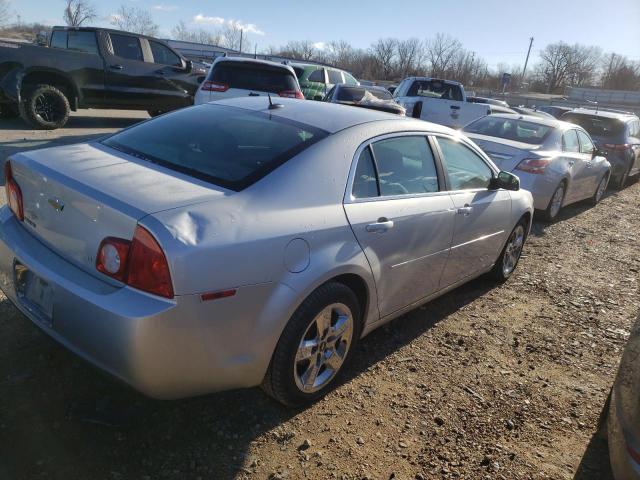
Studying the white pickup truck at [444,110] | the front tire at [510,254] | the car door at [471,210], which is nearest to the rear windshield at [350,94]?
the white pickup truck at [444,110]

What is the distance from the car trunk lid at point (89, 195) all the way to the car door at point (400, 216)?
2.96 feet

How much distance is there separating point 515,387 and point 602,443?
0.58 meters

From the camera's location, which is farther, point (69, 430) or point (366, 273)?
point (366, 273)

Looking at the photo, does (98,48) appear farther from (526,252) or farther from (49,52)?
(526,252)

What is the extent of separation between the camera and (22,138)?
27.3 ft

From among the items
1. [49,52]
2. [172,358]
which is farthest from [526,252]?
[49,52]

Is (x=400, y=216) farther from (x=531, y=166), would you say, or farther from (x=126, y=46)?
(x=126, y=46)

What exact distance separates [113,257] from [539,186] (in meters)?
6.36

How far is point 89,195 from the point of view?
220 cm

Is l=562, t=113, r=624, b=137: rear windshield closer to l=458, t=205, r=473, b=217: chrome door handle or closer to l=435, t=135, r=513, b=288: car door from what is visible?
l=435, t=135, r=513, b=288: car door

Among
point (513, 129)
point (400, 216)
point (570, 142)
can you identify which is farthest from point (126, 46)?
point (400, 216)

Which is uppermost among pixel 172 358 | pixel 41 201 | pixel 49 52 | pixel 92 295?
pixel 49 52

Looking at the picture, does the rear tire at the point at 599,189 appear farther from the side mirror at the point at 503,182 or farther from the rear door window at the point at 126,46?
the rear door window at the point at 126,46

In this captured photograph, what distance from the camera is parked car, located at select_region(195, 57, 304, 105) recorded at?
844cm
